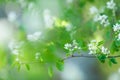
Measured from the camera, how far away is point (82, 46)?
287 centimetres

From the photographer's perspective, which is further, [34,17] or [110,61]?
[34,17]

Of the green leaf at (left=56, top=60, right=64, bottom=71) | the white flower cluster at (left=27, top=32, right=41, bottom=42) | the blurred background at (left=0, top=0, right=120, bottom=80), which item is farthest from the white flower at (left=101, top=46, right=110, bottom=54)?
the white flower cluster at (left=27, top=32, right=41, bottom=42)

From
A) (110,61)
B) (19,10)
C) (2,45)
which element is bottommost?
(110,61)

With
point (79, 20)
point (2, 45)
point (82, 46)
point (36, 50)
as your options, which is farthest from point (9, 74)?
point (82, 46)

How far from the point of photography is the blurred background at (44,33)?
3.35 meters

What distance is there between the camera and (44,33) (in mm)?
3984

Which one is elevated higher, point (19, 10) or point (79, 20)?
point (19, 10)

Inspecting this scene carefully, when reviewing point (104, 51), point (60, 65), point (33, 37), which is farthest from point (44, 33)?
point (104, 51)

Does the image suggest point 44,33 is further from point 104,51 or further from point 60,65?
point 104,51

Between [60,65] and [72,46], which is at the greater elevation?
[72,46]

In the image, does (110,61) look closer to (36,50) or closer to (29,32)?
(36,50)

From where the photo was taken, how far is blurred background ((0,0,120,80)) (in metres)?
3.35

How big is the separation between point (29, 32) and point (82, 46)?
1665 millimetres

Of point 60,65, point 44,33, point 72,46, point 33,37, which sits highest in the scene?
point 44,33
